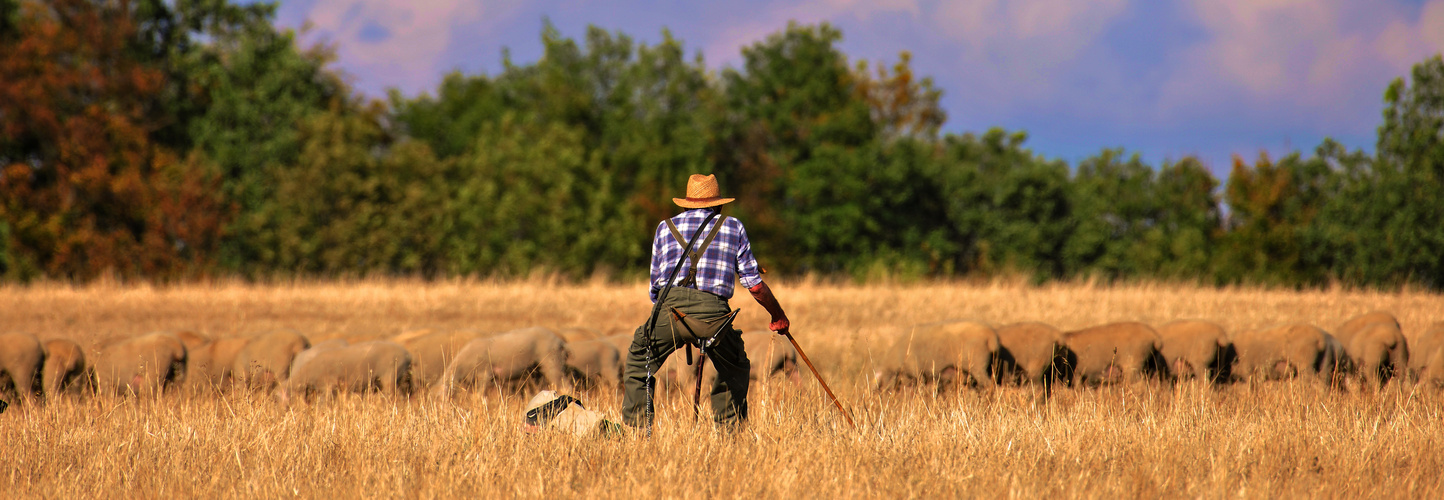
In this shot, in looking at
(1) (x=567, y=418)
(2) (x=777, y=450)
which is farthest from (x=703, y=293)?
(1) (x=567, y=418)

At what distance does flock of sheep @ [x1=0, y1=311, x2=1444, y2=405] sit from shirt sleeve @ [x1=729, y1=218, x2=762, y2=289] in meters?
2.61

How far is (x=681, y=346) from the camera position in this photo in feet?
18.7

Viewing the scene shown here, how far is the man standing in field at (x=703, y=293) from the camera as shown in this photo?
5.57 meters

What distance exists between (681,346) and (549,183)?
23945 millimetres

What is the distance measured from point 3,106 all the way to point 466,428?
2716cm

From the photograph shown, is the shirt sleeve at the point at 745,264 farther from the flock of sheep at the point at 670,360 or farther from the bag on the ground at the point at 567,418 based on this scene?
the flock of sheep at the point at 670,360

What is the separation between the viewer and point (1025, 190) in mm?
35312

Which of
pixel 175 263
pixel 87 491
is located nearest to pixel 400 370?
pixel 87 491

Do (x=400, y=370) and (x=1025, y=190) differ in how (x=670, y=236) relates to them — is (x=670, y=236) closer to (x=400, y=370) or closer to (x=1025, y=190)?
(x=400, y=370)

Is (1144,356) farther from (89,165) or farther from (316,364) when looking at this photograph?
(89,165)

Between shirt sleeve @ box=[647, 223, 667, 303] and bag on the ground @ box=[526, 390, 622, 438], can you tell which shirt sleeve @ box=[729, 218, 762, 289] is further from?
bag on the ground @ box=[526, 390, 622, 438]

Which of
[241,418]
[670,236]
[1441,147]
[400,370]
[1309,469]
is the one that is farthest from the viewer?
[1441,147]

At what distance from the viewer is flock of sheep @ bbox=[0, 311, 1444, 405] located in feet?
27.2

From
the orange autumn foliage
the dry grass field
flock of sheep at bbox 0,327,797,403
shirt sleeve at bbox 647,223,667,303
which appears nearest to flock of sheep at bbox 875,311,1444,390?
the dry grass field
